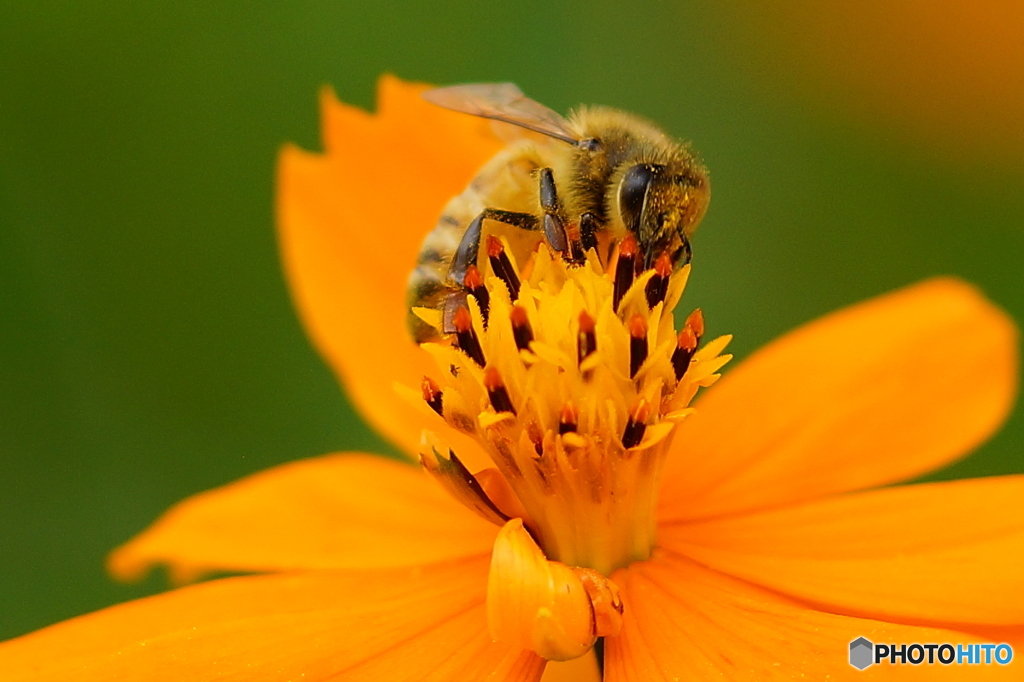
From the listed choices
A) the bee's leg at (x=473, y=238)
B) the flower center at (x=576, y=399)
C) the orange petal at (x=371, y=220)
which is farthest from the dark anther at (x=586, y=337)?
the orange petal at (x=371, y=220)

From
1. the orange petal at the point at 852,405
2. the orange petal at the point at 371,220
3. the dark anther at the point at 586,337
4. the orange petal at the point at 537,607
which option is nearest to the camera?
the orange petal at the point at 537,607

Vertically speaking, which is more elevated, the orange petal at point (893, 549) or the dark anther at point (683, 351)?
the dark anther at point (683, 351)

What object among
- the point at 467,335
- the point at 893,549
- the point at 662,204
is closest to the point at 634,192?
the point at 662,204

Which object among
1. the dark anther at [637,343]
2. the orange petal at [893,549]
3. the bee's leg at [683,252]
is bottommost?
the orange petal at [893,549]

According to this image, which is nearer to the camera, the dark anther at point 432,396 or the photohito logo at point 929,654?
the photohito logo at point 929,654

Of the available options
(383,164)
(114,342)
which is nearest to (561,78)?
(383,164)

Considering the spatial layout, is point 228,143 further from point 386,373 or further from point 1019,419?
point 1019,419

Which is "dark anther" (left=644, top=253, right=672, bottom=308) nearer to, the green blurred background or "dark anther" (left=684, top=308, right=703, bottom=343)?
"dark anther" (left=684, top=308, right=703, bottom=343)

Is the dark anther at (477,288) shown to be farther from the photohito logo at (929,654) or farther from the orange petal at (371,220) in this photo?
the photohito logo at (929,654)
